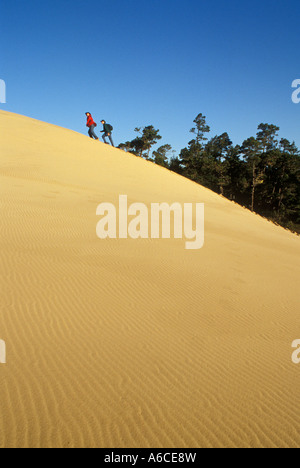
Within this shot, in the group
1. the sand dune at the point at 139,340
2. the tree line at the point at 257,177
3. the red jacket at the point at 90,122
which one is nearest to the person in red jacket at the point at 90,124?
the red jacket at the point at 90,122

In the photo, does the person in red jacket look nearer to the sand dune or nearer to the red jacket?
the red jacket

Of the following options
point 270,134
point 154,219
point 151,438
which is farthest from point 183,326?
point 270,134

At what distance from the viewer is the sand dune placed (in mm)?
2154

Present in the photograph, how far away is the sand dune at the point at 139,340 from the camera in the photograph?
7.07ft

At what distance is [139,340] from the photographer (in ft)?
10.7

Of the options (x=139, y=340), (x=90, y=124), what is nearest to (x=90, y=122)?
(x=90, y=124)

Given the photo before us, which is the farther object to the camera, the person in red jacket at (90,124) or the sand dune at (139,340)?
the person in red jacket at (90,124)

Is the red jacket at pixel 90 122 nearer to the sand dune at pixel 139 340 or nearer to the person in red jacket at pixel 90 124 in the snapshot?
the person in red jacket at pixel 90 124

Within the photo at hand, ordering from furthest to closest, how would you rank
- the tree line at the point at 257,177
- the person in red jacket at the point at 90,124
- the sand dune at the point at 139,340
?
the tree line at the point at 257,177 < the person in red jacket at the point at 90,124 < the sand dune at the point at 139,340

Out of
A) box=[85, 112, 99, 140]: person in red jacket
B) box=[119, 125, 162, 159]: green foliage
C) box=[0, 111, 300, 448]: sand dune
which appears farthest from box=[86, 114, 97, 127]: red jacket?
box=[119, 125, 162, 159]: green foliage

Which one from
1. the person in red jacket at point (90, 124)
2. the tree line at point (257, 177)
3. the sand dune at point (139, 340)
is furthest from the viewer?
the tree line at point (257, 177)

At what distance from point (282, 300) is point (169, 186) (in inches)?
484
